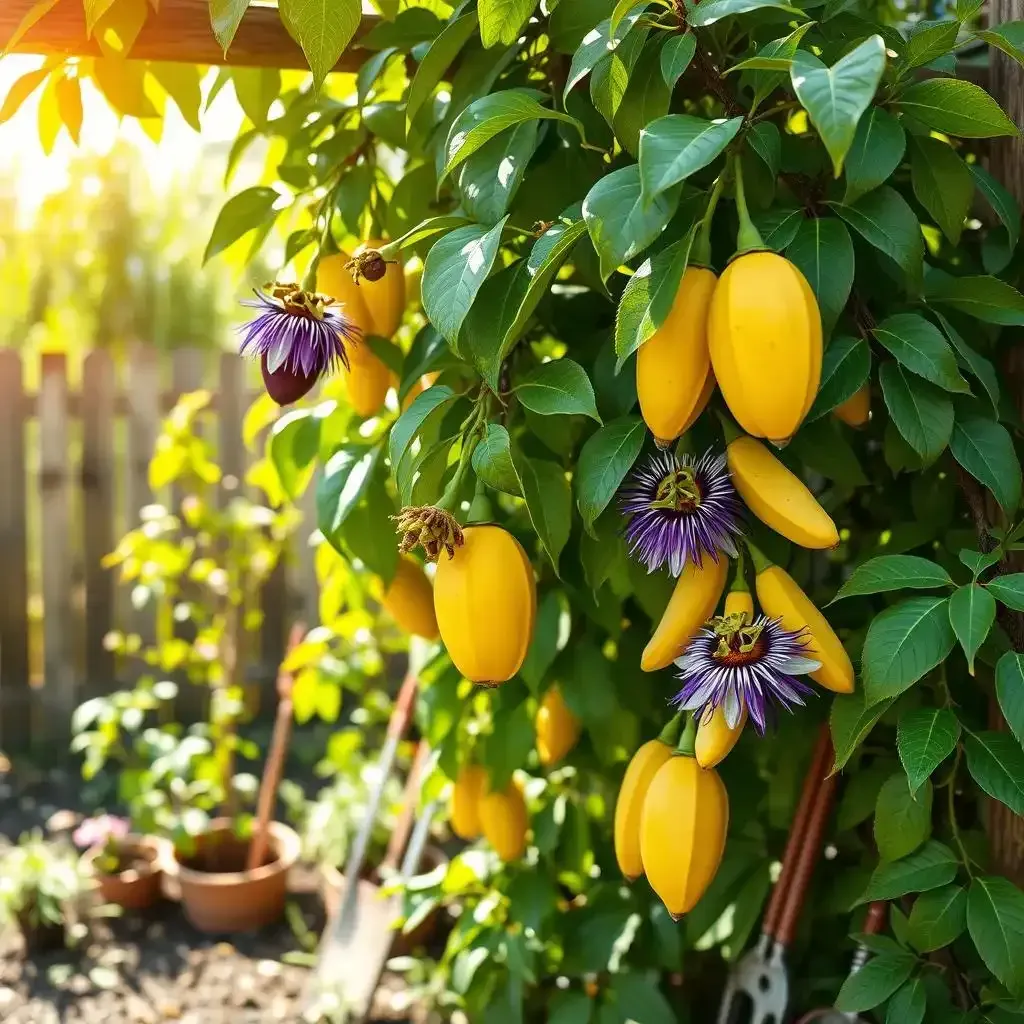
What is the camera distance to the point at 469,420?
2.71 feet

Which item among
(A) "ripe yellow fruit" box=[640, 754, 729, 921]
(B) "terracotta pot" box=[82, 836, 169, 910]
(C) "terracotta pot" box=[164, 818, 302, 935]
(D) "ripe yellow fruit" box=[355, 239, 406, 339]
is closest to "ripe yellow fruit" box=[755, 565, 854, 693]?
(A) "ripe yellow fruit" box=[640, 754, 729, 921]

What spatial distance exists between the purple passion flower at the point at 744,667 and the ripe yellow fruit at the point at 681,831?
8 centimetres

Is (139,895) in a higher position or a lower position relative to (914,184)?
lower

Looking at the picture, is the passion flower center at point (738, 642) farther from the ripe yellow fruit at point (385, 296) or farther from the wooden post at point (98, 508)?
the wooden post at point (98, 508)

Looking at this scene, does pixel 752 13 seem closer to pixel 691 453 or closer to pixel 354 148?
pixel 691 453

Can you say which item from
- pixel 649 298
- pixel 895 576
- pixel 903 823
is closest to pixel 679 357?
pixel 649 298

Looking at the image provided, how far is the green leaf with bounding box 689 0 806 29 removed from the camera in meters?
0.66

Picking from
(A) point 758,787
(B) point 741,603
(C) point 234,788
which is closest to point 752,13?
(B) point 741,603

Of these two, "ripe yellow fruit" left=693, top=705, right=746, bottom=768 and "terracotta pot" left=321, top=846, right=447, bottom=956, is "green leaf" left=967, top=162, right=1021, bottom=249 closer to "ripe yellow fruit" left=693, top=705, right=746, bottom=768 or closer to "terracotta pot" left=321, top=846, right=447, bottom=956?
"ripe yellow fruit" left=693, top=705, right=746, bottom=768

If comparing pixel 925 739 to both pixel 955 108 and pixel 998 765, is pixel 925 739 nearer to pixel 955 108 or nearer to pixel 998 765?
pixel 998 765

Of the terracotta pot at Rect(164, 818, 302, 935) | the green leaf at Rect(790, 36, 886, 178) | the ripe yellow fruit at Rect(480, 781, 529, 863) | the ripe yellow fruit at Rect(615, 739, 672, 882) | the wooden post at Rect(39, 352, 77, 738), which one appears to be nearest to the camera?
the green leaf at Rect(790, 36, 886, 178)

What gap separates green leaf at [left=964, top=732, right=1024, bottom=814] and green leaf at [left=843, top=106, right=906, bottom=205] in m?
0.44

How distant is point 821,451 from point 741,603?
202mm

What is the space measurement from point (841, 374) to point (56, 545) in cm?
291
